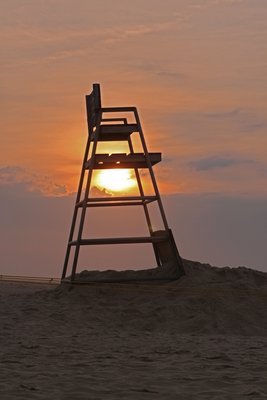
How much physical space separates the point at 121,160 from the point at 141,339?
6.29 meters

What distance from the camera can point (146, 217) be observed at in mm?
23141

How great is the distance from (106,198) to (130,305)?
3.06 m

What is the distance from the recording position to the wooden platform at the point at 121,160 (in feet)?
69.7

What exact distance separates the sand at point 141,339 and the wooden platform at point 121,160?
3120mm

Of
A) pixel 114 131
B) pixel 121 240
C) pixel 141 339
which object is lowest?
pixel 141 339

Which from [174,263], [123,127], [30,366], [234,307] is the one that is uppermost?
[123,127]

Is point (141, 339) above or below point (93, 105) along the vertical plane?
Result: below

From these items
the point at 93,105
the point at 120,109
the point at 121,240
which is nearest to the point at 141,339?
the point at 121,240

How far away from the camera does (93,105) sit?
882 inches

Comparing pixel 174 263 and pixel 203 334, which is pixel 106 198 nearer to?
pixel 174 263

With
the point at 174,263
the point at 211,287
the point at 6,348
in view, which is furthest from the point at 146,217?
the point at 6,348

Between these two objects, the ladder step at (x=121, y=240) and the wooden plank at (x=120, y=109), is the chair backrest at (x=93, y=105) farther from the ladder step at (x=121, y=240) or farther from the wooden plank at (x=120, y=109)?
the ladder step at (x=121, y=240)

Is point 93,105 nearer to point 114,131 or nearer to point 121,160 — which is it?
point 114,131

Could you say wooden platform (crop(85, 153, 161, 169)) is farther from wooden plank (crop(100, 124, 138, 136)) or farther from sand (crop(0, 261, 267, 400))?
sand (crop(0, 261, 267, 400))
